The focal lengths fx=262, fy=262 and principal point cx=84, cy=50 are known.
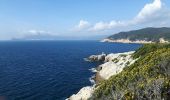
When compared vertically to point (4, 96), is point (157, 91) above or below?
above

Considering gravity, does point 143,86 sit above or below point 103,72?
above

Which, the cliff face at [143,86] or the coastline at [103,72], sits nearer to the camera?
the cliff face at [143,86]

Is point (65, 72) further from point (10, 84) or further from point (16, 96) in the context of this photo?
point (16, 96)

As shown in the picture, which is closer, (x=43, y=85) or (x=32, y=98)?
(x=32, y=98)

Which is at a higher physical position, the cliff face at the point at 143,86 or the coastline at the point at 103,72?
the cliff face at the point at 143,86

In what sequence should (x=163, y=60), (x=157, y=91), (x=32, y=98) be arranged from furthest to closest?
(x=32, y=98) < (x=163, y=60) < (x=157, y=91)

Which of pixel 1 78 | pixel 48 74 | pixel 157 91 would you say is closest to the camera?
pixel 157 91

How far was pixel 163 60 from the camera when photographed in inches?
1885

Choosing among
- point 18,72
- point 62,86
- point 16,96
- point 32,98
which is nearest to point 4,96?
point 16,96

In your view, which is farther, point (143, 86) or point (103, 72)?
point (103, 72)

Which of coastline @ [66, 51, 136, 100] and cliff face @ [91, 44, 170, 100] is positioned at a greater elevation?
cliff face @ [91, 44, 170, 100]

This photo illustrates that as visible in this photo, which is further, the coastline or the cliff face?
the coastline

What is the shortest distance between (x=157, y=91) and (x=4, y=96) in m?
46.8

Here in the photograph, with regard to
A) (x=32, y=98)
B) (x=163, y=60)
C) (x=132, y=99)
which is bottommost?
(x=32, y=98)
